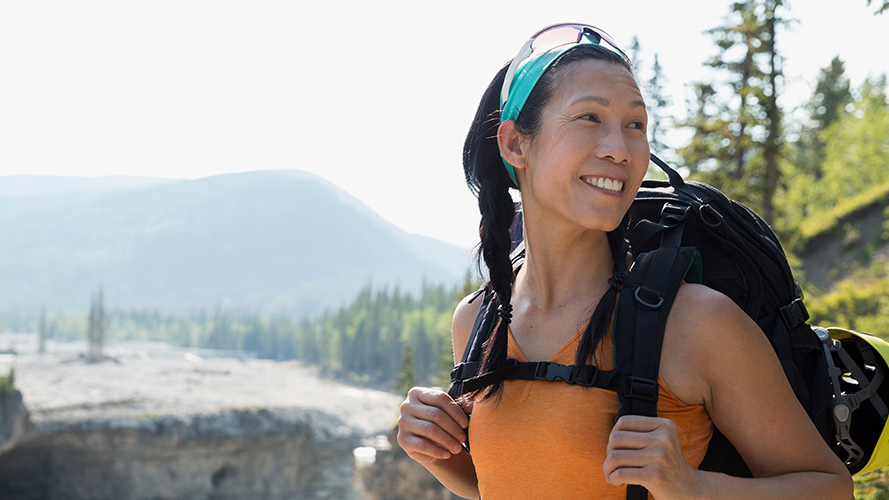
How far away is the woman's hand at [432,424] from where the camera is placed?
1.77 m

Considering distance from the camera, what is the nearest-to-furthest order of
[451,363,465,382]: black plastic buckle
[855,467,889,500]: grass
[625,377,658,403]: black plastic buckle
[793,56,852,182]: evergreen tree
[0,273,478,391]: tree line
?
[625,377,658,403]: black plastic buckle, [451,363,465,382]: black plastic buckle, [855,467,889,500]: grass, [793,56,852,182]: evergreen tree, [0,273,478,391]: tree line

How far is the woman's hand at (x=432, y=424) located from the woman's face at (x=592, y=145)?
61 centimetres

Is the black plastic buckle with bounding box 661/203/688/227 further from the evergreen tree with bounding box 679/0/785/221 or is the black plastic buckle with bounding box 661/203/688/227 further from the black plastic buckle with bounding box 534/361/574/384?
the evergreen tree with bounding box 679/0/785/221

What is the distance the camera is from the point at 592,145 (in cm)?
161

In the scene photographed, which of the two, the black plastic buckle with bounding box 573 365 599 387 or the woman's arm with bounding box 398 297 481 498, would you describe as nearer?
the black plastic buckle with bounding box 573 365 599 387

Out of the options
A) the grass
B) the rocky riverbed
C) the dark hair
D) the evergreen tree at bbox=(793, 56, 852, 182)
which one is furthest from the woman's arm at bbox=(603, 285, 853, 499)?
the evergreen tree at bbox=(793, 56, 852, 182)

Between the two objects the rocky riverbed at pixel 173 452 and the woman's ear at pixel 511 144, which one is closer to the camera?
the woman's ear at pixel 511 144

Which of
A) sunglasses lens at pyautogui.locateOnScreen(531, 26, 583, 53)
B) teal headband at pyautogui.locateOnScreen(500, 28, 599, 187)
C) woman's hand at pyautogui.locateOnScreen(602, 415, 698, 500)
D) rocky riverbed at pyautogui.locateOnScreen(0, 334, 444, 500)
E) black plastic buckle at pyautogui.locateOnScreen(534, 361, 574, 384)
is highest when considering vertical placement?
sunglasses lens at pyautogui.locateOnScreen(531, 26, 583, 53)

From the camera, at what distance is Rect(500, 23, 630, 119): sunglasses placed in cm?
176

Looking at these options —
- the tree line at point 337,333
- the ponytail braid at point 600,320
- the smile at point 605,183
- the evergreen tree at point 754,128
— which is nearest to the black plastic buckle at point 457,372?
the ponytail braid at point 600,320

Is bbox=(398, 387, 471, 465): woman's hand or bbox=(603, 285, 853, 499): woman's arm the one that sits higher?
bbox=(603, 285, 853, 499): woman's arm

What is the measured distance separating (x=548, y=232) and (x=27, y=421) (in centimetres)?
4200

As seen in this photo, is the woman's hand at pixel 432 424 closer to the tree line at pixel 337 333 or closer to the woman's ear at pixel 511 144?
the woman's ear at pixel 511 144

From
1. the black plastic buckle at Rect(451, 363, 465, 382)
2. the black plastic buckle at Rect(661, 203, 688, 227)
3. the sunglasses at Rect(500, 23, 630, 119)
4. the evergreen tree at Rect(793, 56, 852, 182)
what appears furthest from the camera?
the evergreen tree at Rect(793, 56, 852, 182)
